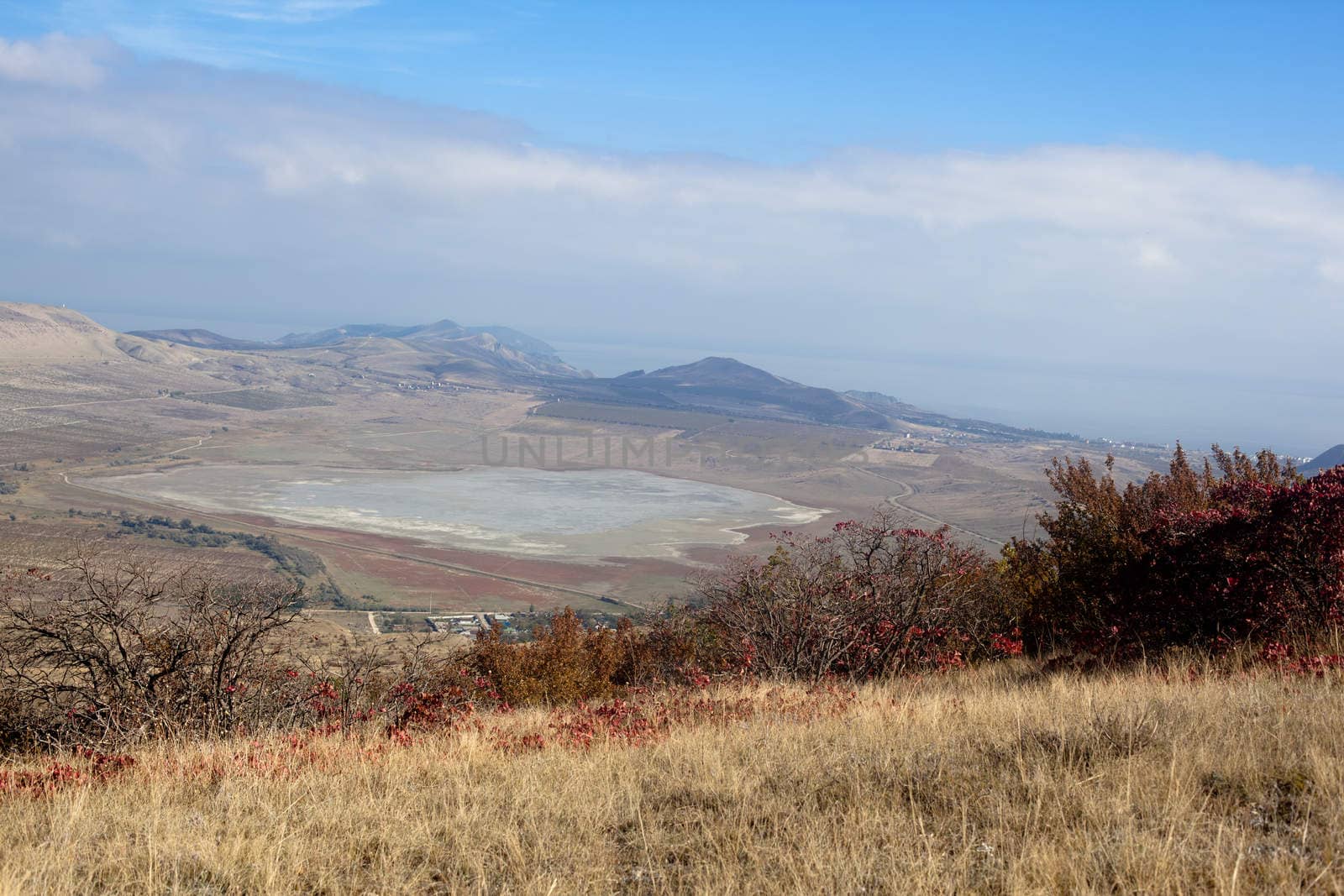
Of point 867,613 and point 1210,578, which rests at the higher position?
point 1210,578

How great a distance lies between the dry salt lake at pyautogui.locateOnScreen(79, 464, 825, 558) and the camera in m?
74.6

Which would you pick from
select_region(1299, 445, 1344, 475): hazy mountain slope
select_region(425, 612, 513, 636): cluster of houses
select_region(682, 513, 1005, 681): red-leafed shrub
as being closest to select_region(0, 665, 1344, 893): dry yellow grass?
select_region(682, 513, 1005, 681): red-leafed shrub

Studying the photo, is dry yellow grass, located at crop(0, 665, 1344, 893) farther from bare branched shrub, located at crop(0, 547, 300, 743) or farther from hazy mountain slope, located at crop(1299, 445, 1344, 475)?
hazy mountain slope, located at crop(1299, 445, 1344, 475)

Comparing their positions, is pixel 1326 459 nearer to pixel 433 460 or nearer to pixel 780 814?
pixel 780 814

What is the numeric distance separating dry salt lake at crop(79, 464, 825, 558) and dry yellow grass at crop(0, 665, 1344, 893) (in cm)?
6356

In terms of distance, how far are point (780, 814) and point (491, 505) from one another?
294 ft

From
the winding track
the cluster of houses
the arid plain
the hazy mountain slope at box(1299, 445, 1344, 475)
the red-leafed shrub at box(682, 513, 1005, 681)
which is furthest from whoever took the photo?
the winding track

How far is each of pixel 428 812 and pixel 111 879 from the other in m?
1.52

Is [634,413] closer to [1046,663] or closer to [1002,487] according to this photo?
[1002,487]

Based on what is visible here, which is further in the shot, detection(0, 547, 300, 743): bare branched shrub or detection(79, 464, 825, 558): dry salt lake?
detection(79, 464, 825, 558): dry salt lake

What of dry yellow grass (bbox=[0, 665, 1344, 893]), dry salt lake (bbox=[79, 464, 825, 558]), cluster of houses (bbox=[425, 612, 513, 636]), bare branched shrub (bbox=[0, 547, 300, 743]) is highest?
dry yellow grass (bbox=[0, 665, 1344, 893])

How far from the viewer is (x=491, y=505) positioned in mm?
91688

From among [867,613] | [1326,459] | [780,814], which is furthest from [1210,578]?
[1326,459]

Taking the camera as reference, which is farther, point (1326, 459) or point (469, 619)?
point (1326, 459)
